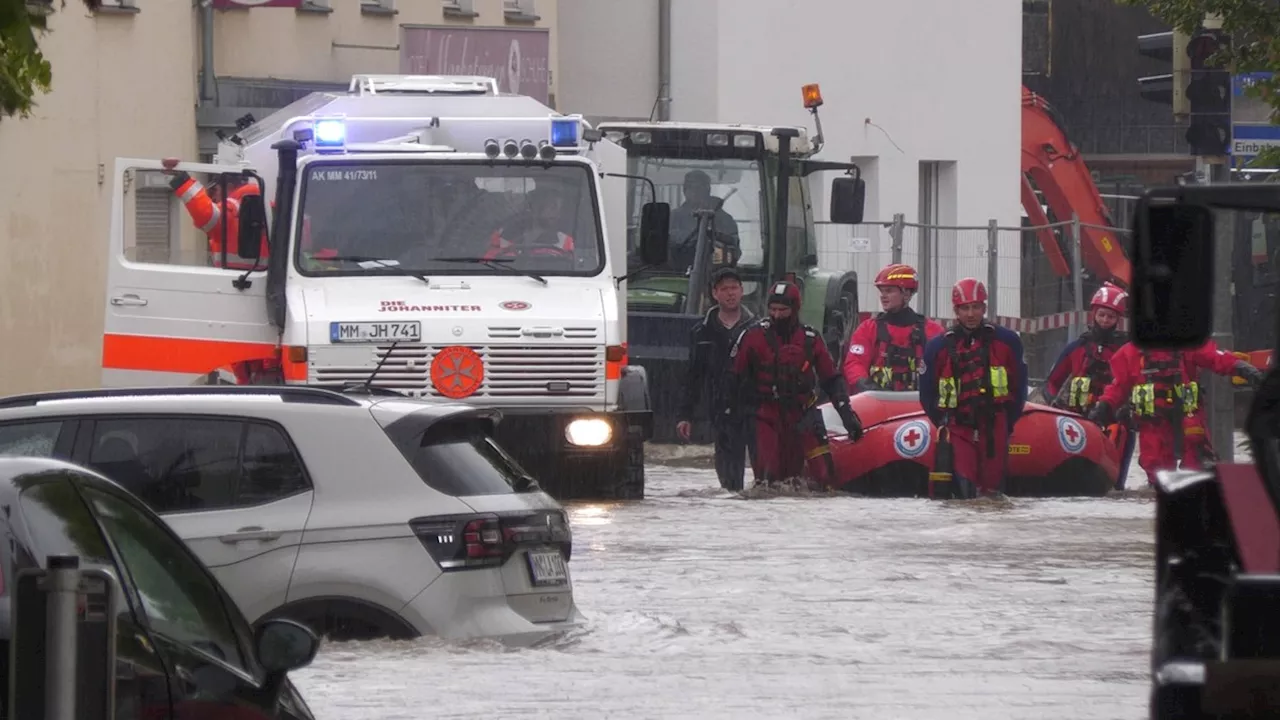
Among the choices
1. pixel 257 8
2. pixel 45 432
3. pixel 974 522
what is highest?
pixel 257 8

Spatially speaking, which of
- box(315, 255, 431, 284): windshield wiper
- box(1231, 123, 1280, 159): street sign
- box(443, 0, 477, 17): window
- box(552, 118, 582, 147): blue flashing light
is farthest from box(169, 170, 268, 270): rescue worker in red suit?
box(443, 0, 477, 17): window

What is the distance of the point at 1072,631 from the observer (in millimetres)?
11656

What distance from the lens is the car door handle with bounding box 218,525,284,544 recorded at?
9336 mm

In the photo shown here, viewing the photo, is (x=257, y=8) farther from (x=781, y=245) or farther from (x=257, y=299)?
(x=257, y=299)

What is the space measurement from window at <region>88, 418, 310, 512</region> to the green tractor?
44.9 ft

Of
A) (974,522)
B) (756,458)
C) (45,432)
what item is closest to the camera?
(45,432)

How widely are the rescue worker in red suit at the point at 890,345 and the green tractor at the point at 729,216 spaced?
357 centimetres

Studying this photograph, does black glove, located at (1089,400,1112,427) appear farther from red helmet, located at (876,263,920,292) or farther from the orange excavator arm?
the orange excavator arm

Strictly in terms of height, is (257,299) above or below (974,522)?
A: above

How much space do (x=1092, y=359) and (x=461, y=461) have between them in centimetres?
1078

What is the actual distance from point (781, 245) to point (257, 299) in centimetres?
877

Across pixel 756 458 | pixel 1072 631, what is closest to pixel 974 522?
pixel 756 458

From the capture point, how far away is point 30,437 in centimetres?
943

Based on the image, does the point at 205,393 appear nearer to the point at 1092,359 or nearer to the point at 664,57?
the point at 1092,359
